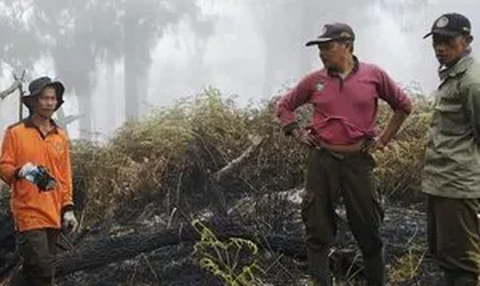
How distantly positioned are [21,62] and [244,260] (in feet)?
99.0

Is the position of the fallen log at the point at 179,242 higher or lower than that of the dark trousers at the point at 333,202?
lower

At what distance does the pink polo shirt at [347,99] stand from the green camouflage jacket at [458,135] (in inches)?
18.0

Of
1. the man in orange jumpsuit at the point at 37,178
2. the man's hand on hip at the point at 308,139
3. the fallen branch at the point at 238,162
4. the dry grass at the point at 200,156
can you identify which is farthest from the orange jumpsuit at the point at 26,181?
the fallen branch at the point at 238,162

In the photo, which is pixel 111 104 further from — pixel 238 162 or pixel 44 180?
pixel 44 180

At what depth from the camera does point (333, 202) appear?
419 cm

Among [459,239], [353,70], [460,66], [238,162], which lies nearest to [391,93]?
[353,70]

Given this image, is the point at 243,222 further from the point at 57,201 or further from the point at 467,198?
the point at 467,198

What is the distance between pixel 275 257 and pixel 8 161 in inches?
80.6

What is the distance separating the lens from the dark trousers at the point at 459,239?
12.0 feet

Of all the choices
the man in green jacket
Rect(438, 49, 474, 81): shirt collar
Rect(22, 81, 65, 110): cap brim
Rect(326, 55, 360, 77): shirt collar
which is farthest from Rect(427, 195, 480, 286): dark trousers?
Rect(22, 81, 65, 110): cap brim

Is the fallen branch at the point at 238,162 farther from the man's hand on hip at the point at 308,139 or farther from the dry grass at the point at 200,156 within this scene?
the man's hand on hip at the point at 308,139

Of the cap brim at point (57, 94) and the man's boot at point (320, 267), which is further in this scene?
the cap brim at point (57, 94)

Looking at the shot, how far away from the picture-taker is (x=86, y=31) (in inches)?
1359

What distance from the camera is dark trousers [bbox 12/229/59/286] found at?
445cm
